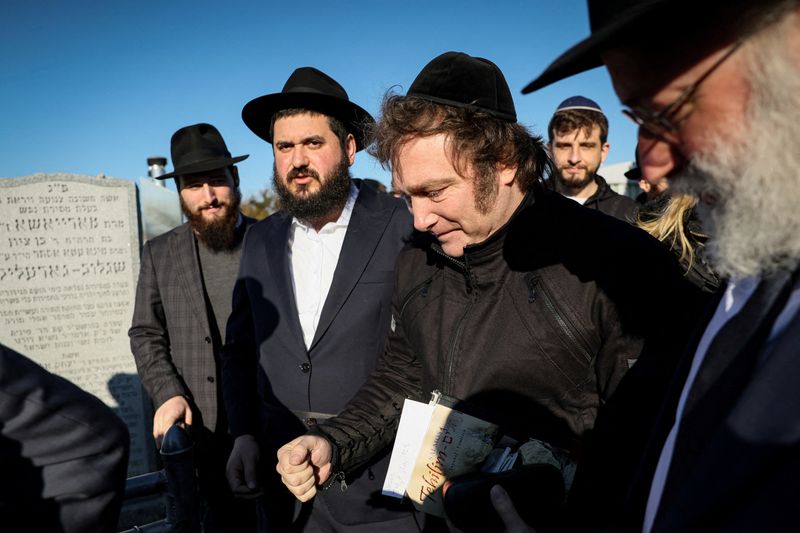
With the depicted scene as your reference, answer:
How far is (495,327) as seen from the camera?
1.73 meters

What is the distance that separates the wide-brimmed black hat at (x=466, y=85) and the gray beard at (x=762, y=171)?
1056mm

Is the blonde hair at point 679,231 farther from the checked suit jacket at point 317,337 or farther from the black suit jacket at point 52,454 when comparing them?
the black suit jacket at point 52,454

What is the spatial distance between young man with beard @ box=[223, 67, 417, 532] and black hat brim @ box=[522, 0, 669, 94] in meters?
1.68

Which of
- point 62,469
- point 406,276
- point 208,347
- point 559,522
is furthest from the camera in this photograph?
point 208,347

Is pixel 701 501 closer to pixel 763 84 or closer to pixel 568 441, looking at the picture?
pixel 763 84

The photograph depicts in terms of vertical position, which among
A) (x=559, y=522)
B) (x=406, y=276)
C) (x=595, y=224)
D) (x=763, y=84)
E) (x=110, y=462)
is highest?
(x=763, y=84)

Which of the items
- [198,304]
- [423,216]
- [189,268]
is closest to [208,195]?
[189,268]

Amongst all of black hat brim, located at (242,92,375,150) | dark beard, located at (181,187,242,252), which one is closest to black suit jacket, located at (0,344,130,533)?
black hat brim, located at (242,92,375,150)

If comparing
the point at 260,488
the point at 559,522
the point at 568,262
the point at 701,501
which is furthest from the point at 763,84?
the point at 260,488

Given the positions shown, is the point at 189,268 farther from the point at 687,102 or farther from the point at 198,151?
the point at 687,102

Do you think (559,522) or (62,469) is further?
(559,522)

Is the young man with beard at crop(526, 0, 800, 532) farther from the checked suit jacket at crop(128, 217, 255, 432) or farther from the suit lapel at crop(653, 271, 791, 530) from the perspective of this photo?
the checked suit jacket at crop(128, 217, 255, 432)

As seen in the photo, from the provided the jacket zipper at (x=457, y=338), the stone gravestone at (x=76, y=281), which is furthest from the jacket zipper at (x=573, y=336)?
the stone gravestone at (x=76, y=281)

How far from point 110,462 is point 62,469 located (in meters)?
0.10
